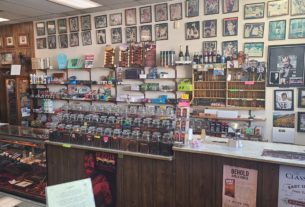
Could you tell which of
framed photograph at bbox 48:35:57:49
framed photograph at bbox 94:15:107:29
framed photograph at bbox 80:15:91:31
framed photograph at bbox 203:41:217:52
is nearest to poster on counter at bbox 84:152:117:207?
framed photograph at bbox 203:41:217:52

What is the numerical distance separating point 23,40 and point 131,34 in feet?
11.6

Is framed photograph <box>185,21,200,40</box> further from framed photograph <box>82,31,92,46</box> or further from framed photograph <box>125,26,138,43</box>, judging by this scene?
framed photograph <box>82,31,92,46</box>

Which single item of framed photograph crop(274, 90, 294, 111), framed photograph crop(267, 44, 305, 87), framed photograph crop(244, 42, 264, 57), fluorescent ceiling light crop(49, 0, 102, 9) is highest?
fluorescent ceiling light crop(49, 0, 102, 9)

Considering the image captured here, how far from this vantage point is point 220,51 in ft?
16.0

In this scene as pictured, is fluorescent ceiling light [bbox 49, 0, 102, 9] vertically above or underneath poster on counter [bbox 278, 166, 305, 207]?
above

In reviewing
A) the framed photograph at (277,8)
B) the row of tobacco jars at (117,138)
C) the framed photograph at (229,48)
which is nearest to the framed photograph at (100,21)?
the framed photograph at (229,48)

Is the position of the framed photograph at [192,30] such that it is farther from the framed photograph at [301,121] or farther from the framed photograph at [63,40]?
the framed photograph at [63,40]

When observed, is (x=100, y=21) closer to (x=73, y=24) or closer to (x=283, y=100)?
(x=73, y=24)

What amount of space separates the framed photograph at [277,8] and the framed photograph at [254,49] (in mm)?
540

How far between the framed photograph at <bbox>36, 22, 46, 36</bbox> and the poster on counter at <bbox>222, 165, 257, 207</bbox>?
6.27 metres

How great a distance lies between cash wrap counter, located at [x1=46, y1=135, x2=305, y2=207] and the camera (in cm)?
251

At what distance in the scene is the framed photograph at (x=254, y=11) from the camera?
14.8 ft

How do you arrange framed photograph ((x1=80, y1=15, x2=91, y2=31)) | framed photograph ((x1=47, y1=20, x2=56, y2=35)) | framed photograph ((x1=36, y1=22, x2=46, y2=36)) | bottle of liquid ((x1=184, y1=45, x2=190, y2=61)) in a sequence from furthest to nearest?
framed photograph ((x1=36, y1=22, x2=46, y2=36)) → framed photograph ((x1=47, y1=20, x2=56, y2=35)) → framed photograph ((x1=80, y1=15, x2=91, y2=31)) → bottle of liquid ((x1=184, y1=45, x2=190, y2=61))

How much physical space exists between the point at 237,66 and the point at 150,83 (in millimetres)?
1863
